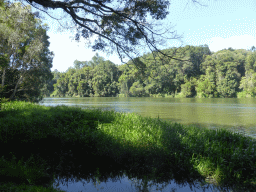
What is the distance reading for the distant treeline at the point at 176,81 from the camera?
670 centimetres

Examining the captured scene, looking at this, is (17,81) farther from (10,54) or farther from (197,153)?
(197,153)

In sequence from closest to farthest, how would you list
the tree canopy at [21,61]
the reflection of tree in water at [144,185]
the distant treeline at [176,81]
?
1. the reflection of tree in water at [144,185]
2. the distant treeline at [176,81]
3. the tree canopy at [21,61]

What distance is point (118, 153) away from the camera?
18.7ft

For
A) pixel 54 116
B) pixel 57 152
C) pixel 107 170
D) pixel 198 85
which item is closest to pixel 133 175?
pixel 107 170

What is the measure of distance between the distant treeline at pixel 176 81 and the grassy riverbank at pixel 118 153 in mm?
2112

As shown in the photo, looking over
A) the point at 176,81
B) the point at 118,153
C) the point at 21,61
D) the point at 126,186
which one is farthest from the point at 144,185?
the point at 21,61

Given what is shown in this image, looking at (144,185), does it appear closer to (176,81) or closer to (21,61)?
(176,81)

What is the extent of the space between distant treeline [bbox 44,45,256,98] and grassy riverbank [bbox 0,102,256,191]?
211 centimetres

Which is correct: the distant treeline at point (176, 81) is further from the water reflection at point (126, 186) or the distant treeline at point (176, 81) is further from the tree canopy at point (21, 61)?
the tree canopy at point (21, 61)

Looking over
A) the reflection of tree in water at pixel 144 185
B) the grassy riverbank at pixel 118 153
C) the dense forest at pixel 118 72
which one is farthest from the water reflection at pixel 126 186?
the dense forest at pixel 118 72

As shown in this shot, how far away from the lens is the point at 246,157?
16.9 feet

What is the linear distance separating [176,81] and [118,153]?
12.7m

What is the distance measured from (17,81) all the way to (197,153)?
1756cm

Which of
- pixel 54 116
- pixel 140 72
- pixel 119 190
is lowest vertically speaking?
pixel 119 190
